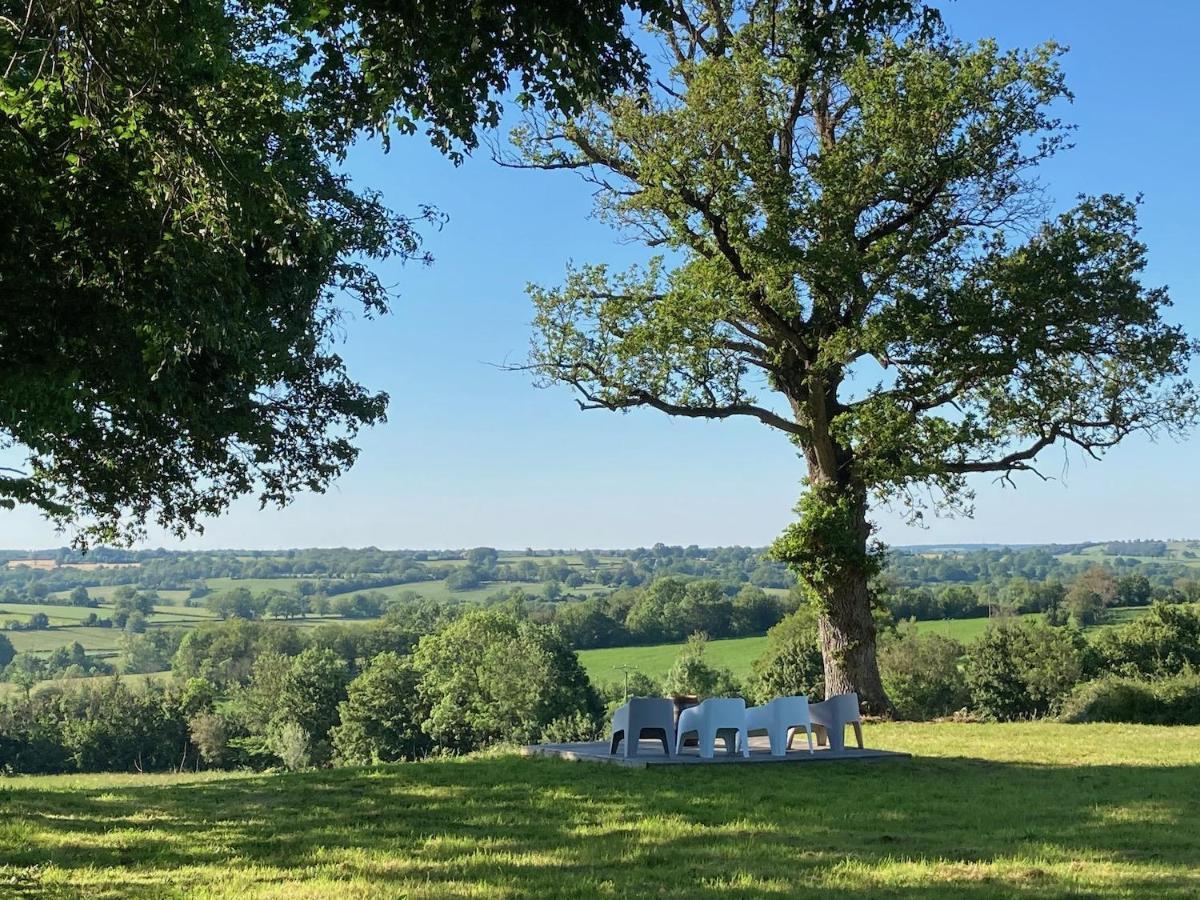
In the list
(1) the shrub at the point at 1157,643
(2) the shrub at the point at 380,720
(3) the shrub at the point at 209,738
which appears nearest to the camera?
(1) the shrub at the point at 1157,643

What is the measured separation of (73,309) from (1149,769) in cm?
1257

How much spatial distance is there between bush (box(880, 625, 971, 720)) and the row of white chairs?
32.2 metres

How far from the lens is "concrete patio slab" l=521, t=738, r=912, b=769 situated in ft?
39.5

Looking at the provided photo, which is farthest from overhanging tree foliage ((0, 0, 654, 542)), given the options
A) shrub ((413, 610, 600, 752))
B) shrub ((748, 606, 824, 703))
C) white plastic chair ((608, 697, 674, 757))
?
shrub ((413, 610, 600, 752))

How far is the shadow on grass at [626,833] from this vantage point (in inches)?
248

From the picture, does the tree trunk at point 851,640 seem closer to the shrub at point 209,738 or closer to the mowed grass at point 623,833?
the mowed grass at point 623,833

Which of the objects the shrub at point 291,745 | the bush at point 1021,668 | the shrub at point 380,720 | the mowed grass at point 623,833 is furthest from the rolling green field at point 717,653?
the mowed grass at point 623,833

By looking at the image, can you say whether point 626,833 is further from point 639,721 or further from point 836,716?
point 836,716

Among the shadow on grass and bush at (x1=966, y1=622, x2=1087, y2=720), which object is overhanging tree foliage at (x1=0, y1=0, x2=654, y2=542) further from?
bush at (x1=966, y1=622, x2=1087, y2=720)

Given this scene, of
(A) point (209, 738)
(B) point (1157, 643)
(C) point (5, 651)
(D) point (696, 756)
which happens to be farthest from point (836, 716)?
(C) point (5, 651)

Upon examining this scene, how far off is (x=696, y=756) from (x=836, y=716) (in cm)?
203

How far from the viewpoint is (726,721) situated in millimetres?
12391

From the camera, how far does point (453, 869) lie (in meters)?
6.68

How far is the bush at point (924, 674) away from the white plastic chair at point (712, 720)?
33426mm
